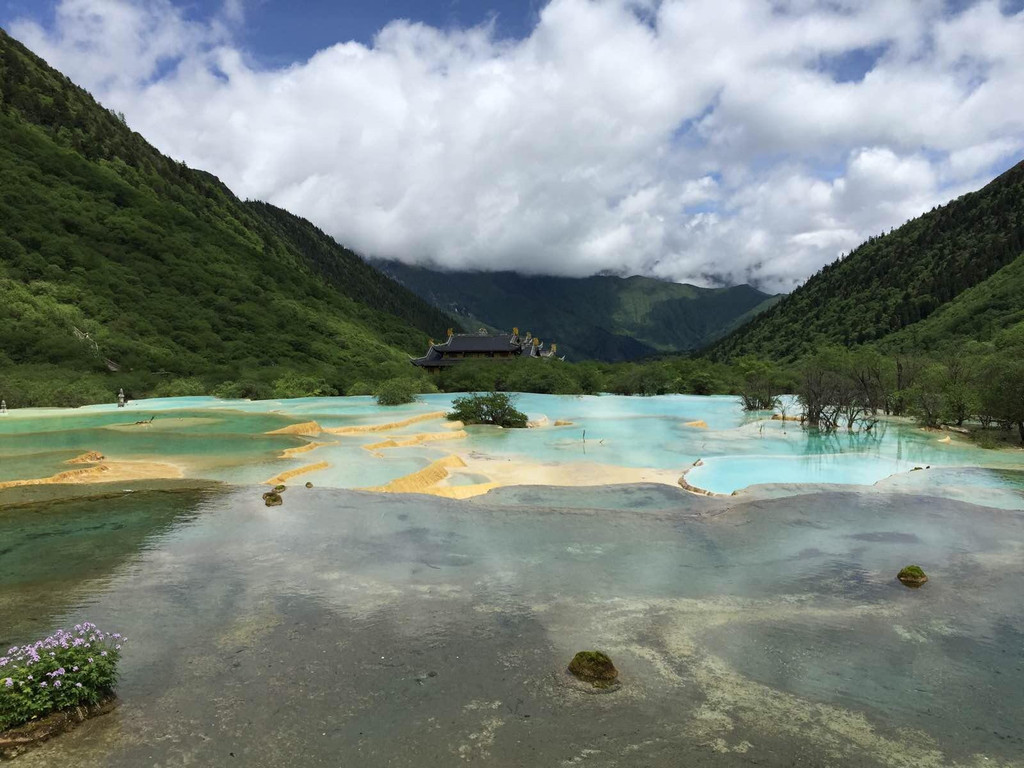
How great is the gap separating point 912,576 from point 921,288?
96.5m

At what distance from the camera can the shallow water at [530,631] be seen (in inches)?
214

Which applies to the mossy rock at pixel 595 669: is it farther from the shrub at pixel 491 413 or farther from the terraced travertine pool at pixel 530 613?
the shrub at pixel 491 413

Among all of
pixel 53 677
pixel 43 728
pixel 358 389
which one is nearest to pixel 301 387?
pixel 358 389

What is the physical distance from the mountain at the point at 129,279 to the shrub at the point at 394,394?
13562mm

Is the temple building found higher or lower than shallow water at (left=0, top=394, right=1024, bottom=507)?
higher

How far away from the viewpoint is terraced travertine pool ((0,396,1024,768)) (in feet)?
18.0

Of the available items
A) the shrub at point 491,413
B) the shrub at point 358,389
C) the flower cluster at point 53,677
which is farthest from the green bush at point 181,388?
the flower cluster at point 53,677

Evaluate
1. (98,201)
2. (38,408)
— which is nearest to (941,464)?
(38,408)

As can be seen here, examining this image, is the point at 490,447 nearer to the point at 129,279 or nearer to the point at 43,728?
the point at 43,728

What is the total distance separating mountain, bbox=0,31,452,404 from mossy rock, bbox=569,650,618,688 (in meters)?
46.1

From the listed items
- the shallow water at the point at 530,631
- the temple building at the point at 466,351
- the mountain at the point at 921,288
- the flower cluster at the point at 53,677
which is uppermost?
the mountain at the point at 921,288

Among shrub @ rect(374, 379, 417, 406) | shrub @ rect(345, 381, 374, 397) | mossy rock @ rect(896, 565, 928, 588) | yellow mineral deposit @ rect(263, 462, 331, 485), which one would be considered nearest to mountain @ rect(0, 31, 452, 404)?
shrub @ rect(345, 381, 374, 397)

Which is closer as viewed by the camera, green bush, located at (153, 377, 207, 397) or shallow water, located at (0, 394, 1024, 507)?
shallow water, located at (0, 394, 1024, 507)

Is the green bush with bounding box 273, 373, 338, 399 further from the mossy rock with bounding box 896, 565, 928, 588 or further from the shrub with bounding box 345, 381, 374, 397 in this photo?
the mossy rock with bounding box 896, 565, 928, 588
